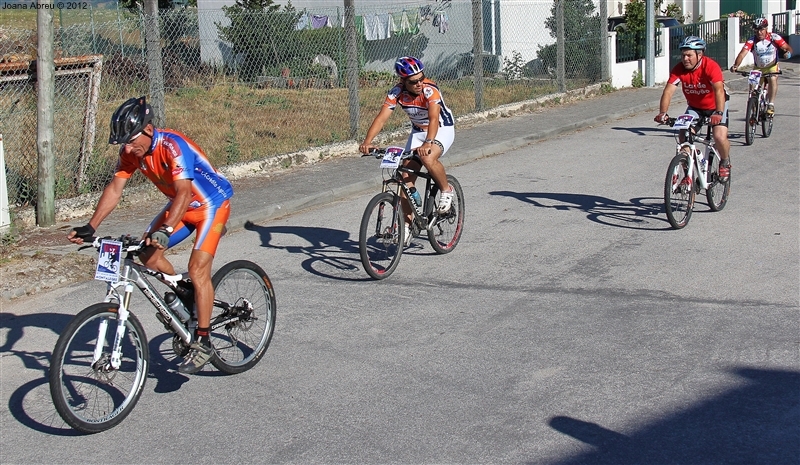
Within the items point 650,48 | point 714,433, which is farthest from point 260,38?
point 650,48

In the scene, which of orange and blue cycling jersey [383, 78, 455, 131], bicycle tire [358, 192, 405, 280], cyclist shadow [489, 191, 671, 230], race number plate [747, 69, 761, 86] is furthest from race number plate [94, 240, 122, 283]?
race number plate [747, 69, 761, 86]

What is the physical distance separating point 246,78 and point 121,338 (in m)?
8.18

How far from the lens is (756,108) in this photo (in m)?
13.9

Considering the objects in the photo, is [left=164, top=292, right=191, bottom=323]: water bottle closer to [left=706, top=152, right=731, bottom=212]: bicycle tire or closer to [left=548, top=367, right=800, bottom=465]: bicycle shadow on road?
[left=548, top=367, right=800, bottom=465]: bicycle shadow on road

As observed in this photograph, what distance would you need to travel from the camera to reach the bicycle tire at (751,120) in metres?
13.7

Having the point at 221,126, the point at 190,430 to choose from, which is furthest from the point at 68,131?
the point at 190,430

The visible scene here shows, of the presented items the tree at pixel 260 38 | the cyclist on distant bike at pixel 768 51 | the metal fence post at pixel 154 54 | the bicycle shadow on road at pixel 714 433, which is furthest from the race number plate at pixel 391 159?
the cyclist on distant bike at pixel 768 51

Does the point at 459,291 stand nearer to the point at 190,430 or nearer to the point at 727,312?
the point at 727,312

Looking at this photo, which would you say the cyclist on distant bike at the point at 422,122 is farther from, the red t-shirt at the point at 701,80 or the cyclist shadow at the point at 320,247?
the red t-shirt at the point at 701,80

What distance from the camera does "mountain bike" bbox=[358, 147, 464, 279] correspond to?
7.70m

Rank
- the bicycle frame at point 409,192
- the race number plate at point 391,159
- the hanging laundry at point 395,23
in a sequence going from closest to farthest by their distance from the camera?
1. the race number plate at point 391,159
2. the bicycle frame at point 409,192
3. the hanging laundry at point 395,23

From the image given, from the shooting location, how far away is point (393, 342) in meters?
6.34

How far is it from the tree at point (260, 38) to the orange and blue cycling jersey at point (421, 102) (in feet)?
15.7

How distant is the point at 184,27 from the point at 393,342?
269 inches
